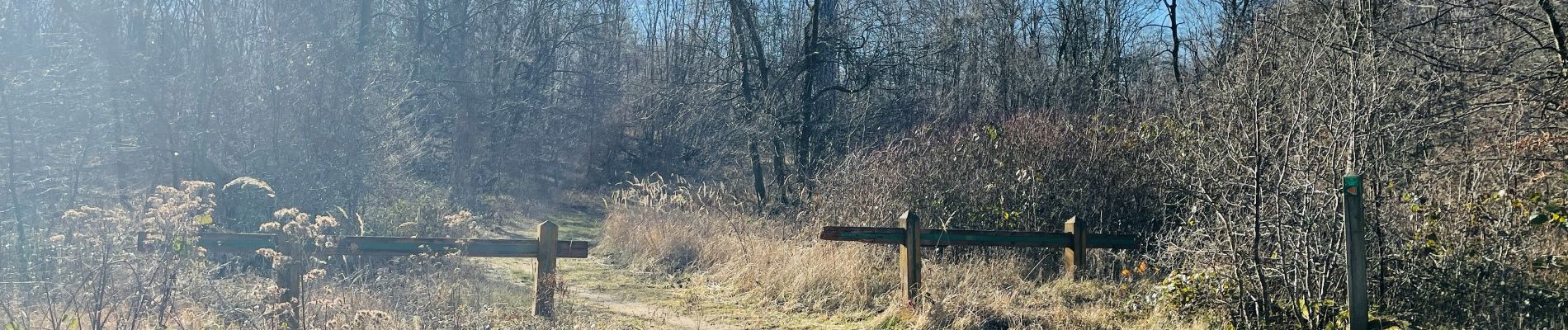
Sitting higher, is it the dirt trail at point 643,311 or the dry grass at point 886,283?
the dry grass at point 886,283

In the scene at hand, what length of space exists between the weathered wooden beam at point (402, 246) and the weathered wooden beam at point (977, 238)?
207 cm

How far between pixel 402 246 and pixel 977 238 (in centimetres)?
455

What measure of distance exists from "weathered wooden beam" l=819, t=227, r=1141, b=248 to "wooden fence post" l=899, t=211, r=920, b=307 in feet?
0.18

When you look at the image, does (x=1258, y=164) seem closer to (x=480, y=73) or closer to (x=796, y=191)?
(x=796, y=191)

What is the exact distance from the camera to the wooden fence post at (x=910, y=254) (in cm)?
834

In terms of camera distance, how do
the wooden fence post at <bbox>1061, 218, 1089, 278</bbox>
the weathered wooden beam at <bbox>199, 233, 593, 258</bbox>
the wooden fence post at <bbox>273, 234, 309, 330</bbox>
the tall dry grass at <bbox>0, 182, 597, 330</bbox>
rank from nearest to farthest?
the tall dry grass at <bbox>0, 182, 597, 330</bbox> < the wooden fence post at <bbox>273, 234, 309, 330</bbox> < the weathered wooden beam at <bbox>199, 233, 593, 258</bbox> < the wooden fence post at <bbox>1061, 218, 1089, 278</bbox>

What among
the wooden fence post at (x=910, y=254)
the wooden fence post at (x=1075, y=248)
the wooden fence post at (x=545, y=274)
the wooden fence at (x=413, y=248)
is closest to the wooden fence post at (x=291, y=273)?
the wooden fence at (x=413, y=248)

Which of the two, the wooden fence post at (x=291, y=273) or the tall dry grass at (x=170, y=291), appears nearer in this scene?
the tall dry grass at (x=170, y=291)

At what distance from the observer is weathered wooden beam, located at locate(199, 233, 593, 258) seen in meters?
7.52

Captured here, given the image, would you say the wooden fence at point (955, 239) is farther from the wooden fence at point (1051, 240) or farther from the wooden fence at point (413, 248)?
the wooden fence at point (413, 248)

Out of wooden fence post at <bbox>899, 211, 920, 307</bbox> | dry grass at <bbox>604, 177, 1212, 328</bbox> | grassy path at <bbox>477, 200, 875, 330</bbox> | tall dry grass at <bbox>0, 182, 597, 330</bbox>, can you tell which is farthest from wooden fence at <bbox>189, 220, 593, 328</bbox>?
wooden fence post at <bbox>899, 211, 920, 307</bbox>

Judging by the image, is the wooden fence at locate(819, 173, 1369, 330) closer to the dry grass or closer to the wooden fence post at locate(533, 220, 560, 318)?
the dry grass

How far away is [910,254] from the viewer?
8383 millimetres

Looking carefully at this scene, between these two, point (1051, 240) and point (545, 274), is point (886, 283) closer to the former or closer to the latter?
point (1051, 240)
